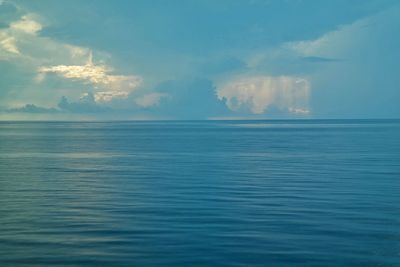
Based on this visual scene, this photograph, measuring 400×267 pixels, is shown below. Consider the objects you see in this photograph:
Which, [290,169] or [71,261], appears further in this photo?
[290,169]

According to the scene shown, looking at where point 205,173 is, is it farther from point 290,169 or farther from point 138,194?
point 138,194

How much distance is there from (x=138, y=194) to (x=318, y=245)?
20.4m

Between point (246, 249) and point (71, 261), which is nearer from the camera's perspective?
point (71, 261)

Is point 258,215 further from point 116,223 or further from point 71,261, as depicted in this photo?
point 71,261

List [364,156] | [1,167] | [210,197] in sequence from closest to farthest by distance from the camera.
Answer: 1. [210,197]
2. [1,167]
3. [364,156]

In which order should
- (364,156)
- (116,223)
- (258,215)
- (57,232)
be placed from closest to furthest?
(57,232) → (116,223) → (258,215) → (364,156)

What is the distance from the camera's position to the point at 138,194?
142 feet

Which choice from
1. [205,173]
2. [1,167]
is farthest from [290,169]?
[1,167]

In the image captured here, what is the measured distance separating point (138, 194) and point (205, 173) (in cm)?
1695

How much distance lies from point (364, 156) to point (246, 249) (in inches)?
2355

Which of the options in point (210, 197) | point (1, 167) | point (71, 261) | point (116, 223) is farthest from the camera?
point (1, 167)

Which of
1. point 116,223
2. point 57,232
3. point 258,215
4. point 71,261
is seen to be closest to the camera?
point 71,261

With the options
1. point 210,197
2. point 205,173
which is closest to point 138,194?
point 210,197

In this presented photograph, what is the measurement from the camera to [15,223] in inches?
1233
